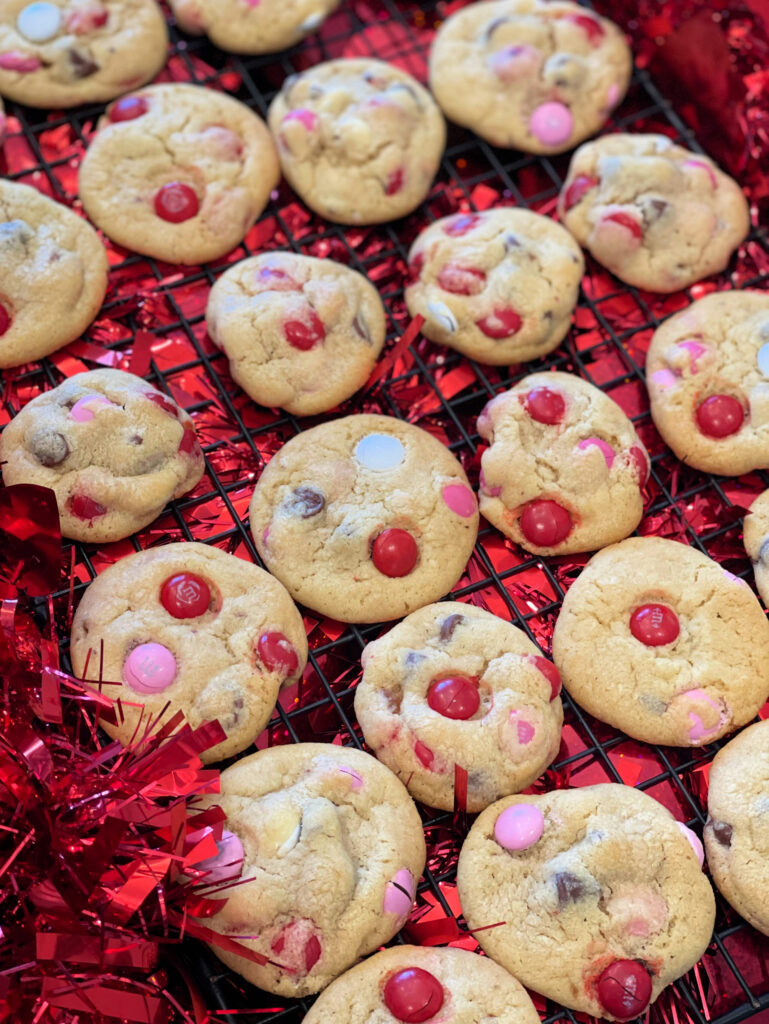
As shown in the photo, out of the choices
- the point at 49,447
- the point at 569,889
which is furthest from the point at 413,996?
the point at 49,447

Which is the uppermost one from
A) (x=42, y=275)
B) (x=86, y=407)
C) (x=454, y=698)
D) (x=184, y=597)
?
(x=42, y=275)

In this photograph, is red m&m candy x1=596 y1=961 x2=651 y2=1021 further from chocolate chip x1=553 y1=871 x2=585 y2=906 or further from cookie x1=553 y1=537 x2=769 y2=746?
cookie x1=553 y1=537 x2=769 y2=746

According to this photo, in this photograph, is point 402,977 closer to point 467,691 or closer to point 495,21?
point 467,691

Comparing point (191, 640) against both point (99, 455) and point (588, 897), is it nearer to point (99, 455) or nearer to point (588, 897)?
point (99, 455)

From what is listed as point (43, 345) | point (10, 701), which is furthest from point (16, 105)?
point (10, 701)

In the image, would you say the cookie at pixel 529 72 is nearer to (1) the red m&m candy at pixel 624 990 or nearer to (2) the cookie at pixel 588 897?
(2) the cookie at pixel 588 897

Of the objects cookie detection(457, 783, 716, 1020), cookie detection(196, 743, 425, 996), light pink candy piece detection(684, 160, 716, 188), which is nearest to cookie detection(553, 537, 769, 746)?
cookie detection(457, 783, 716, 1020)
